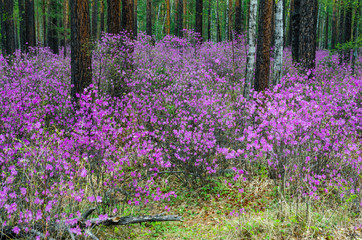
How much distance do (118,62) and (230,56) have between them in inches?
263

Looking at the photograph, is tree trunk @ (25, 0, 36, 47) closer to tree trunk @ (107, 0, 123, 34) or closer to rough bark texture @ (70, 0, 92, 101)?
tree trunk @ (107, 0, 123, 34)

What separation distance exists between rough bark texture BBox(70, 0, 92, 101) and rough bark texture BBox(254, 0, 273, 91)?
4434 mm

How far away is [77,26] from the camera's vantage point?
7184 millimetres

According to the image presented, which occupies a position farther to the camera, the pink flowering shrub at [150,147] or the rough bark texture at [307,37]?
the rough bark texture at [307,37]

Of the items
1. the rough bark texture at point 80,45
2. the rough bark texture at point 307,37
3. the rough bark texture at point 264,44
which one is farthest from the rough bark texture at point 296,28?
the rough bark texture at point 80,45

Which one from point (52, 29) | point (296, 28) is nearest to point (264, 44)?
point (296, 28)

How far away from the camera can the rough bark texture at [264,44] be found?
7.59 m

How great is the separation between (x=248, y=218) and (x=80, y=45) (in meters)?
5.66

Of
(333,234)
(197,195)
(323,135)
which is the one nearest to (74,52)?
(197,195)

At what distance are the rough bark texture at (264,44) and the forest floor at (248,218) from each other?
3484mm

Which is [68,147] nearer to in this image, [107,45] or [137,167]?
[137,167]

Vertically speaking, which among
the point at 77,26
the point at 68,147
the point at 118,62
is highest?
the point at 77,26

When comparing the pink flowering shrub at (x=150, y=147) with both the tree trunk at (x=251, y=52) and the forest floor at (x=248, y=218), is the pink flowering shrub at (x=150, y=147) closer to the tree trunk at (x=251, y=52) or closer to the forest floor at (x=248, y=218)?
the forest floor at (x=248, y=218)

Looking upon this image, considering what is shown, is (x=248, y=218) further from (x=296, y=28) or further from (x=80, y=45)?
(x=296, y=28)
